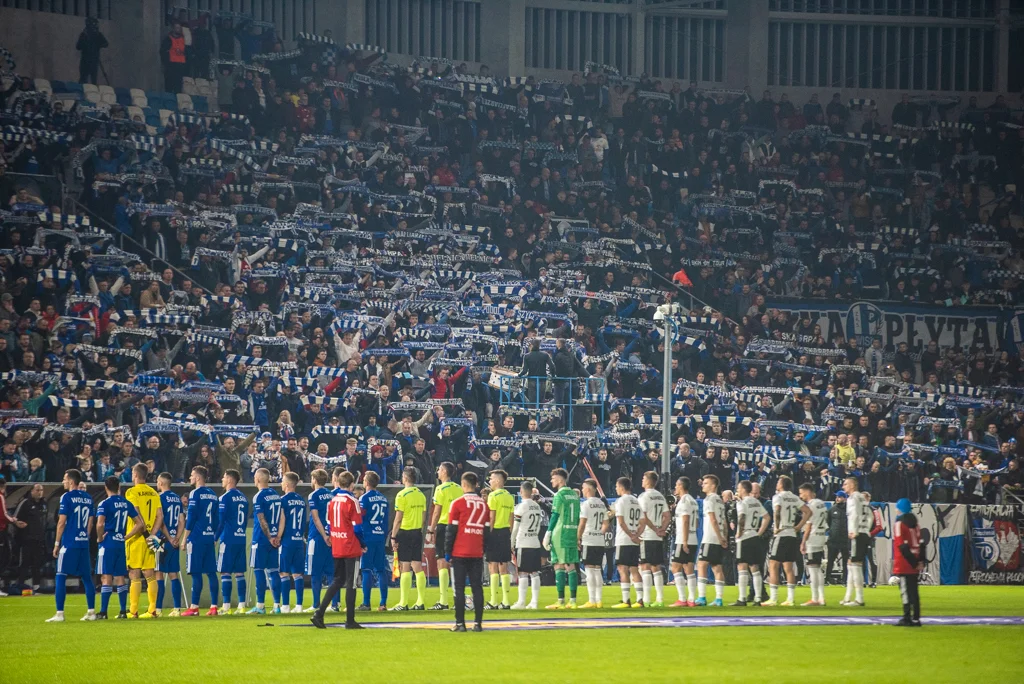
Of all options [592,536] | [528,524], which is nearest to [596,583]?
[592,536]

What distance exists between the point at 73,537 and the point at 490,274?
1821 centimetres

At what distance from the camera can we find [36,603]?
72.0ft

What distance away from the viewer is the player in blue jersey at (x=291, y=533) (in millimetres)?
19781

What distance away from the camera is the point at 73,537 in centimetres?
1892

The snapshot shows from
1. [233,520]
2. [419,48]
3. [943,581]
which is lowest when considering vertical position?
[943,581]

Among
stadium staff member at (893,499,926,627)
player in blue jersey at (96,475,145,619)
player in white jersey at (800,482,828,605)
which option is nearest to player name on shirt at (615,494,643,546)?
player in white jersey at (800,482,828,605)

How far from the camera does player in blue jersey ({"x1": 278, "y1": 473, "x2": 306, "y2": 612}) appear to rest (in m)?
19.8

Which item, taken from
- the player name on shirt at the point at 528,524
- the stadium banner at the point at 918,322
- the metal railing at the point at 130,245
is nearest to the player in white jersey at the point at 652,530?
the player name on shirt at the point at 528,524

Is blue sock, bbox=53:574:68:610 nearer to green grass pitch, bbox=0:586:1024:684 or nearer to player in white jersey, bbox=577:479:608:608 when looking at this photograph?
green grass pitch, bbox=0:586:1024:684

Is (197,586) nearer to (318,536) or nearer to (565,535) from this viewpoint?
(318,536)

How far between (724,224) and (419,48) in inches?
485

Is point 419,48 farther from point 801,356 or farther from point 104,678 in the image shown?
point 104,678

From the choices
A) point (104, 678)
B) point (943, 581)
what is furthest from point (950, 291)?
point (104, 678)

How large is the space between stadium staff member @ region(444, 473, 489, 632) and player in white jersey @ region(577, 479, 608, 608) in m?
4.61
